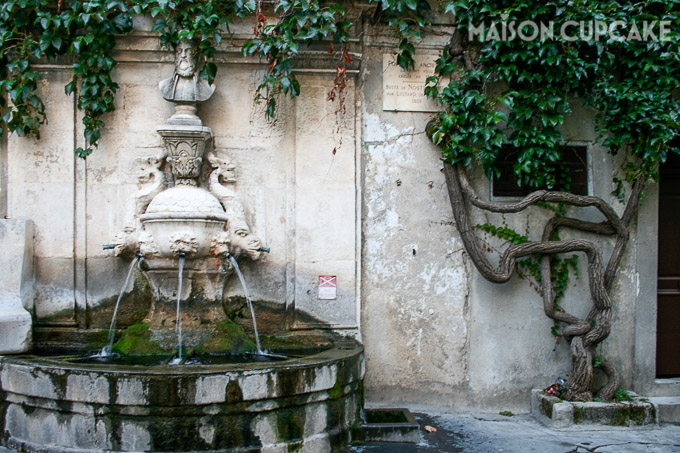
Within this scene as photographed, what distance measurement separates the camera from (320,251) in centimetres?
477

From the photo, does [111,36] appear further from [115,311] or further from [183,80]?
[115,311]

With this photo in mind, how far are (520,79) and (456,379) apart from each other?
8.37 ft

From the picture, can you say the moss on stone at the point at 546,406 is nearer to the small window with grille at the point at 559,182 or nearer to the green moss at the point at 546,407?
the green moss at the point at 546,407

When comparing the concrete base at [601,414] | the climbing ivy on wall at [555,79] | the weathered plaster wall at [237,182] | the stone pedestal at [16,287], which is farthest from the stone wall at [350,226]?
the concrete base at [601,414]

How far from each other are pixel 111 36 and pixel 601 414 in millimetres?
4869

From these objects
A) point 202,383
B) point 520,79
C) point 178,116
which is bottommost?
point 202,383

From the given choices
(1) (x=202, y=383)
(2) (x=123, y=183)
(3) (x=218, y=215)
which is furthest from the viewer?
(2) (x=123, y=183)

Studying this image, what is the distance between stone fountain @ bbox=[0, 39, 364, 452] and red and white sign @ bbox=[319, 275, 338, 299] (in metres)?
0.37

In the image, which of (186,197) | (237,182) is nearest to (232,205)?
(237,182)

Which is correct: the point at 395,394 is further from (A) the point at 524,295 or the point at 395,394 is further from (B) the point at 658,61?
(B) the point at 658,61

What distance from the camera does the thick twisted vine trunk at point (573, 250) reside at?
4.68 m

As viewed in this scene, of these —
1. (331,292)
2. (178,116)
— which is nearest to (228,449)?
(331,292)

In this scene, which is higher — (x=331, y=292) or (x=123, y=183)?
(x=123, y=183)

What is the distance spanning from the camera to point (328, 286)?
4.75 m
